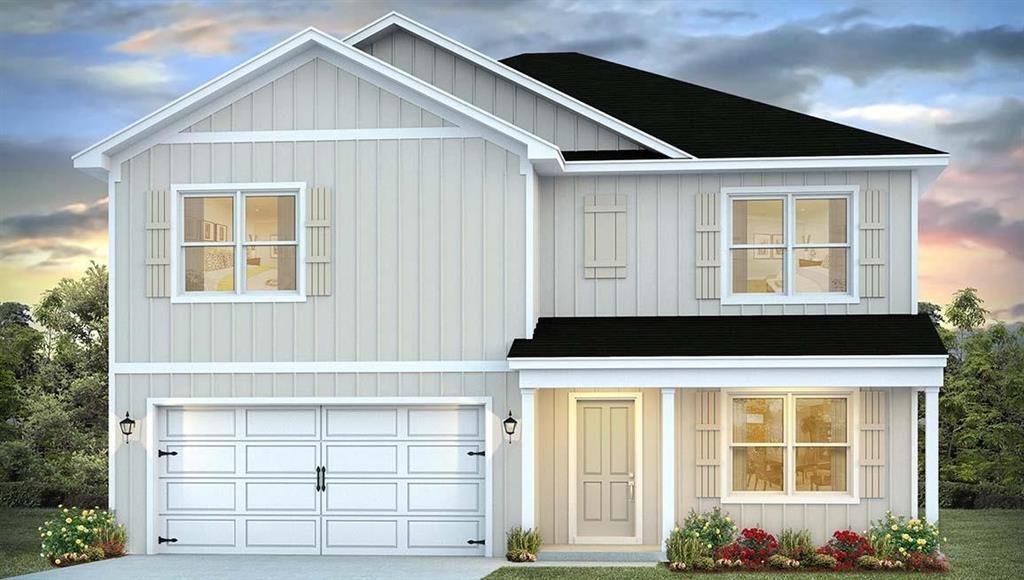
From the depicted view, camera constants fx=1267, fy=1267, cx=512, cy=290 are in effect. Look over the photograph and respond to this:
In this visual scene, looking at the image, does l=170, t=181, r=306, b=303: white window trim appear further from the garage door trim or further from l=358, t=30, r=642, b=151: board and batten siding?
l=358, t=30, r=642, b=151: board and batten siding

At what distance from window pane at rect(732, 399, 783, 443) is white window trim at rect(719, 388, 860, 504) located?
0.07 meters

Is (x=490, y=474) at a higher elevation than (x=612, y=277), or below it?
below

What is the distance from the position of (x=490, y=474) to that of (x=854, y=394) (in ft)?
16.9

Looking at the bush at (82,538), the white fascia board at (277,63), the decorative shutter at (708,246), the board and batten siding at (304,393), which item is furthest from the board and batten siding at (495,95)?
the bush at (82,538)

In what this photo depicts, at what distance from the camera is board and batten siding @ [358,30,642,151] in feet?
61.9

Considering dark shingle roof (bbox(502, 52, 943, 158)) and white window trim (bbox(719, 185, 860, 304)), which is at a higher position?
dark shingle roof (bbox(502, 52, 943, 158))

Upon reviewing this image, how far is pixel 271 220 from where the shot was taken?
17609 mm

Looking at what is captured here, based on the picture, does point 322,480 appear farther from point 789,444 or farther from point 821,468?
point 821,468

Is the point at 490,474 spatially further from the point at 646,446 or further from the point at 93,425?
the point at 93,425

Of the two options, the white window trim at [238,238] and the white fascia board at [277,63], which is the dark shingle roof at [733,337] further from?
the white window trim at [238,238]

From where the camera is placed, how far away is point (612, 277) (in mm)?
18172

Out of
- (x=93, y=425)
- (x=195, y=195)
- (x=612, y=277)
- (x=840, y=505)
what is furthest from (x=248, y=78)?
(x=93, y=425)

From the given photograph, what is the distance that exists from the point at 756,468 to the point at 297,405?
254 inches

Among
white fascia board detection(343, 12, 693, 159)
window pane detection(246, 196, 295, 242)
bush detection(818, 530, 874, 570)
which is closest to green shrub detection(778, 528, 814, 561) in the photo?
bush detection(818, 530, 874, 570)
